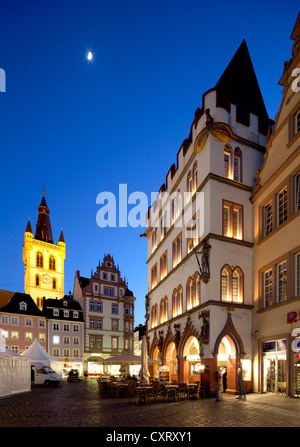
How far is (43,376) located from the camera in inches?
1389

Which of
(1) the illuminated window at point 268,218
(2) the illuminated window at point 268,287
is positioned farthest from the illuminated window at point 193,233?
(2) the illuminated window at point 268,287

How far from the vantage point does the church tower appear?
85.4m

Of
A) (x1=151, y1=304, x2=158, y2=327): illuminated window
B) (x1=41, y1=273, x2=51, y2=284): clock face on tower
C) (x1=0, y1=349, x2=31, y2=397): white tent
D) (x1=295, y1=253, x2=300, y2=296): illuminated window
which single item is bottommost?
(x1=0, y1=349, x2=31, y2=397): white tent

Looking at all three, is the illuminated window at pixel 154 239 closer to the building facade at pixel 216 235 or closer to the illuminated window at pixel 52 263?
the building facade at pixel 216 235

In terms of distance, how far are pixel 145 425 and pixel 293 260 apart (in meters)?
11.4

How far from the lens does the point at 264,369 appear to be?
72.1ft

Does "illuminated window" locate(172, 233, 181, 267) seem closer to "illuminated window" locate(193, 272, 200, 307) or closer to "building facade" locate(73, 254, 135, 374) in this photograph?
"illuminated window" locate(193, 272, 200, 307)

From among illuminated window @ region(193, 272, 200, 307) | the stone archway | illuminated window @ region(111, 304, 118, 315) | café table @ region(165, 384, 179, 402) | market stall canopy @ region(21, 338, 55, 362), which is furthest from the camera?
illuminated window @ region(111, 304, 118, 315)

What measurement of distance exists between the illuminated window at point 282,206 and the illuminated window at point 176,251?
32.1 feet

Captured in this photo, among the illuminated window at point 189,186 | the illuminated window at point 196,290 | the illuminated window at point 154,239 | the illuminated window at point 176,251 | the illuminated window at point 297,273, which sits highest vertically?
the illuminated window at point 189,186

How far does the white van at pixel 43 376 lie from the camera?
3500cm

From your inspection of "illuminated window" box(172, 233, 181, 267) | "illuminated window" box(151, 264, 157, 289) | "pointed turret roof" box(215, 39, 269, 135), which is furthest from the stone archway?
"illuminated window" box(151, 264, 157, 289)

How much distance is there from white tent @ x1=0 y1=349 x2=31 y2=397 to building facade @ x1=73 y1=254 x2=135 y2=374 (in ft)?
126

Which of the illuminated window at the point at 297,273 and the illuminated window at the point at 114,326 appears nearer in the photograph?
the illuminated window at the point at 297,273
